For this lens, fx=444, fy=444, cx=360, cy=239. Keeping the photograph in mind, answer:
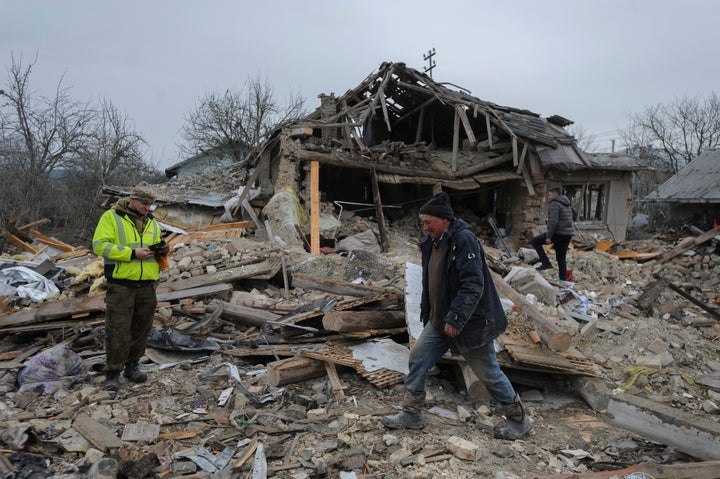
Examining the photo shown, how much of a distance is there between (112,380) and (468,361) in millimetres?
3305

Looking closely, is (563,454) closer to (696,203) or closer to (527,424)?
(527,424)

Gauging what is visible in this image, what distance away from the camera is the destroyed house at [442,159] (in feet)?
39.2

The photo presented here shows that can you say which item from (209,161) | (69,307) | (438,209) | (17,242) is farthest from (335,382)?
(209,161)

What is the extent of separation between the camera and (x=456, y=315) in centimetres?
318

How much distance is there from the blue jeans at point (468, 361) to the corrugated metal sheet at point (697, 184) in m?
16.8

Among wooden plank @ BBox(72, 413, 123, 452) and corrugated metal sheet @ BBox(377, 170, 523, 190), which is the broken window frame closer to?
corrugated metal sheet @ BBox(377, 170, 523, 190)

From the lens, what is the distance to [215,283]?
7.11m

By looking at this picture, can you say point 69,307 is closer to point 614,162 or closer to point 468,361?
point 468,361

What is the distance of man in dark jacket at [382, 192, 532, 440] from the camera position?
322 centimetres

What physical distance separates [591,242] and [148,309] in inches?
512

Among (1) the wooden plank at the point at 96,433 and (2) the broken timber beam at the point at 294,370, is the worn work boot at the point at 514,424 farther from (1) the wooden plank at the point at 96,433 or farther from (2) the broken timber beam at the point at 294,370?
(1) the wooden plank at the point at 96,433

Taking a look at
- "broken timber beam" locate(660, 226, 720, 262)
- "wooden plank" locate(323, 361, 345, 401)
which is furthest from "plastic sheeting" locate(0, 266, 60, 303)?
"broken timber beam" locate(660, 226, 720, 262)

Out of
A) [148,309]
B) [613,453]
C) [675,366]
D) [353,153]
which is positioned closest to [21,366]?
[148,309]

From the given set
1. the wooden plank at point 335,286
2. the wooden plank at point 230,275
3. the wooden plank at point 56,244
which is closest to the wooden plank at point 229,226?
the wooden plank at point 56,244
